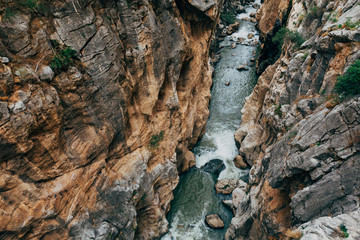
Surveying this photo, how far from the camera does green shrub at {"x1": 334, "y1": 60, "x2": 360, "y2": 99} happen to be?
7699 mm

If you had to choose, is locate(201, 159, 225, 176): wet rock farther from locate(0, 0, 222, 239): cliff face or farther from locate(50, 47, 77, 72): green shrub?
locate(50, 47, 77, 72): green shrub

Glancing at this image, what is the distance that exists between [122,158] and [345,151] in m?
10.3

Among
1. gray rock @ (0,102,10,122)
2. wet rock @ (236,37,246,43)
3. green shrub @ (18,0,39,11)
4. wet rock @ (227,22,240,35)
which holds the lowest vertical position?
wet rock @ (236,37,246,43)

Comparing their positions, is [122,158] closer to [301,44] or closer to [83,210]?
[83,210]

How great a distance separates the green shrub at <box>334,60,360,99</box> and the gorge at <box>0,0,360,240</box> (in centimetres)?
10

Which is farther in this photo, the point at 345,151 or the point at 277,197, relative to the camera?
the point at 277,197

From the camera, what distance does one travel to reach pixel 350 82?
7.90m

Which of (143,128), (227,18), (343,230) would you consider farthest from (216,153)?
(227,18)

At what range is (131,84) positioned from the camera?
1134cm

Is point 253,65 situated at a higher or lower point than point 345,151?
lower

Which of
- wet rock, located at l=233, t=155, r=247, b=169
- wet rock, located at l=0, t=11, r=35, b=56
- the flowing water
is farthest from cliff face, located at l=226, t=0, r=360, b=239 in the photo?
wet rock, located at l=0, t=11, r=35, b=56

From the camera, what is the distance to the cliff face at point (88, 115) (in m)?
7.54

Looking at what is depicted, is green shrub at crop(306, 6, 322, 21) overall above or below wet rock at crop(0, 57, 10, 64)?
above

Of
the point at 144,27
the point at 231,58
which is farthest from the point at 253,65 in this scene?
the point at 144,27
